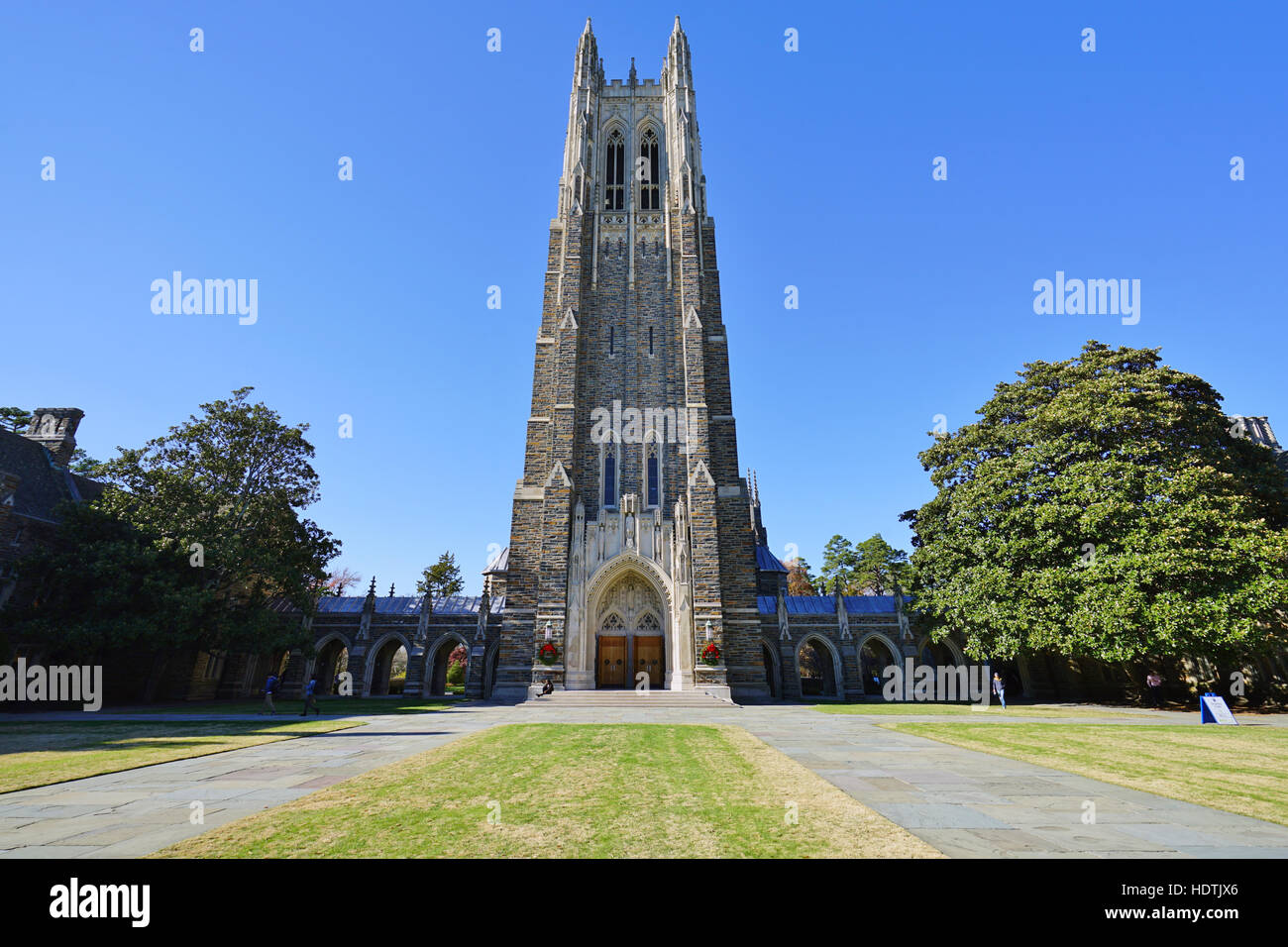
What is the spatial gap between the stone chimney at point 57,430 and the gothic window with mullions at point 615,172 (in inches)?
1241

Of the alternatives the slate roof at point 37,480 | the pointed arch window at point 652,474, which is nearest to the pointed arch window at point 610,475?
the pointed arch window at point 652,474

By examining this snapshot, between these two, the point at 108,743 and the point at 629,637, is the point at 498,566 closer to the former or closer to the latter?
the point at 629,637

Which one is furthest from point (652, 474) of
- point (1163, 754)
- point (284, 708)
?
point (1163, 754)


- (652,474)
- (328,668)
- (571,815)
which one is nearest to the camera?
(571,815)

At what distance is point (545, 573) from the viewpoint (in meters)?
26.8

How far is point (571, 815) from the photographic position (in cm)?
528

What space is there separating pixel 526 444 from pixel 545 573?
6.90 meters

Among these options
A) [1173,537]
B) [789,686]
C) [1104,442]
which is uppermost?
[1104,442]

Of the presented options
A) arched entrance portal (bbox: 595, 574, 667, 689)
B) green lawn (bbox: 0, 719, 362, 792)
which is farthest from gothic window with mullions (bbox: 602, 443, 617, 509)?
green lawn (bbox: 0, 719, 362, 792)

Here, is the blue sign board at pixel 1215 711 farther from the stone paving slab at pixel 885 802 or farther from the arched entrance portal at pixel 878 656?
the arched entrance portal at pixel 878 656

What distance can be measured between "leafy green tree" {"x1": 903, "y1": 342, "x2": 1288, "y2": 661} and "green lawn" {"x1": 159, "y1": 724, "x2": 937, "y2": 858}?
1732 centimetres

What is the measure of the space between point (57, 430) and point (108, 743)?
3053 centimetres
